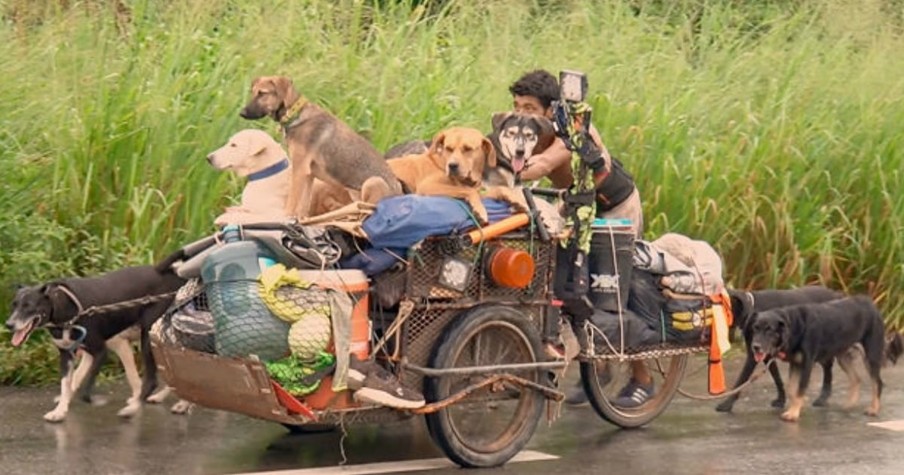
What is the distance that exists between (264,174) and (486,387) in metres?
1.81

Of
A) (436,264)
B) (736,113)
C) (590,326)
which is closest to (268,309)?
(436,264)

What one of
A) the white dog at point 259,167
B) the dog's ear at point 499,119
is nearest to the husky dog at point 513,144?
the dog's ear at point 499,119

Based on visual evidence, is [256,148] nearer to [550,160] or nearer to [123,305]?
[123,305]

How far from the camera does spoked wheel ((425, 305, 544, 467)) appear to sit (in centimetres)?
745

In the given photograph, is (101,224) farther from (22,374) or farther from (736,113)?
(736,113)

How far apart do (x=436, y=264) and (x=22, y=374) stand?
2997 millimetres

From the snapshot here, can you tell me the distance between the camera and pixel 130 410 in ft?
28.3

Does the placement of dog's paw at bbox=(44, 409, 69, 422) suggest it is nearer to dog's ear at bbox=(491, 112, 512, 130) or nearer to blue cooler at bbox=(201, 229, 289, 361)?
blue cooler at bbox=(201, 229, 289, 361)

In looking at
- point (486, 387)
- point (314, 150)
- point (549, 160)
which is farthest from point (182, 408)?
point (549, 160)

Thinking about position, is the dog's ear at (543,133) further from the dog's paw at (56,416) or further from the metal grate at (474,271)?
the dog's paw at (56,416)

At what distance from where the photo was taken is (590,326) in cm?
840

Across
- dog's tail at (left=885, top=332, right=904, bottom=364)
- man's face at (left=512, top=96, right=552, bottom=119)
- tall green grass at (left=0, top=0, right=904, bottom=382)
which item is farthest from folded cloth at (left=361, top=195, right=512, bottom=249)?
dog's tail at (left=885, top=332, right=904, bottom=364)

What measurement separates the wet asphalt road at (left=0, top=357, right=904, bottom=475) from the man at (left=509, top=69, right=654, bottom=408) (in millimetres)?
242

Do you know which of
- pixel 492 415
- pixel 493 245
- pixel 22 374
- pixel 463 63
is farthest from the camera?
pixel 463 63
